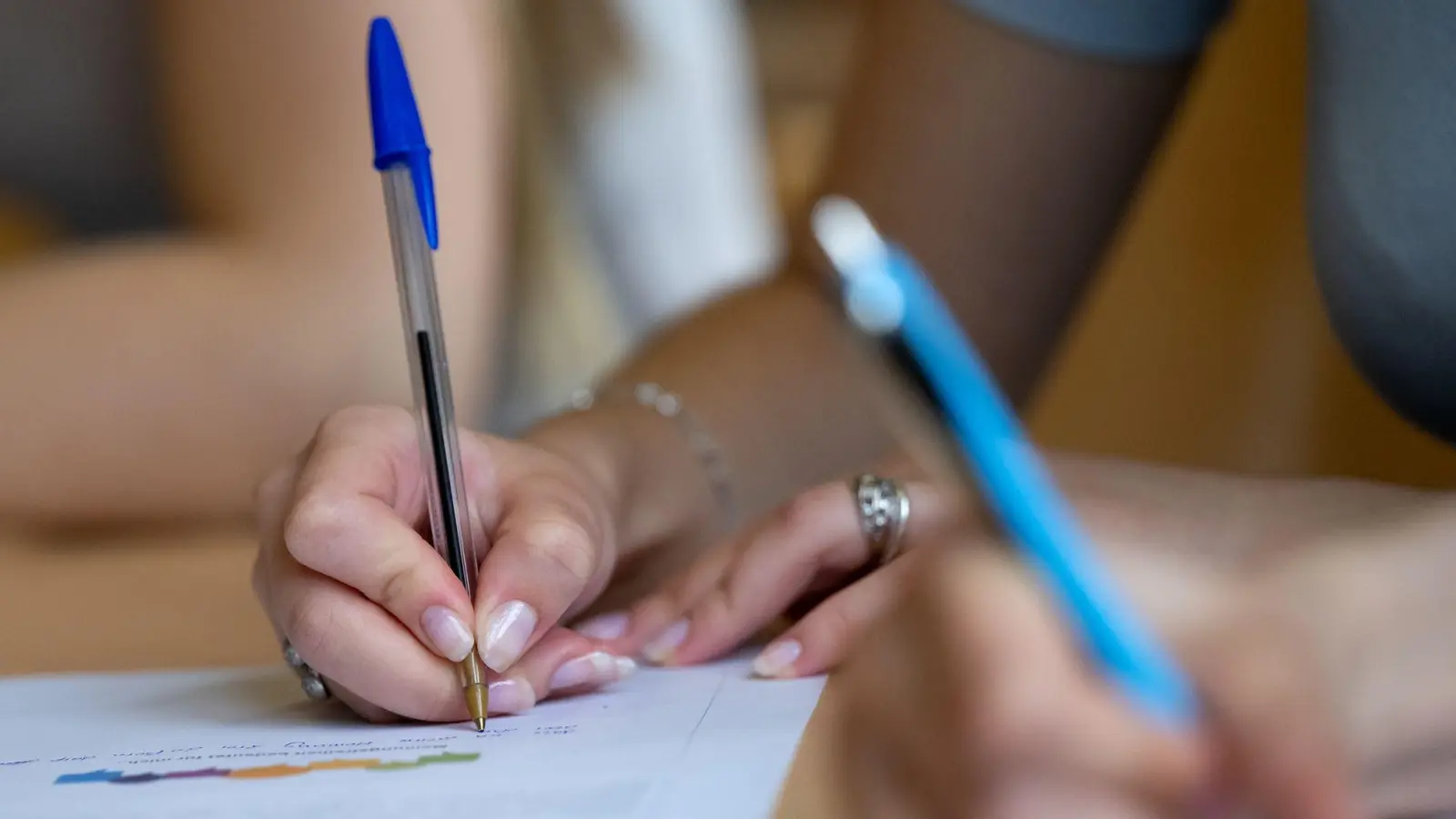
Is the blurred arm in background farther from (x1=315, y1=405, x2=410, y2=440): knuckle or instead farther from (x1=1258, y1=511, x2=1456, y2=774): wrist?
(x1=1258, y1=511, x2=1456, y2=774): wrist

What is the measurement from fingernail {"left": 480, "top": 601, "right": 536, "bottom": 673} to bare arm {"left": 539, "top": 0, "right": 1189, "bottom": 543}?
25 centimetres

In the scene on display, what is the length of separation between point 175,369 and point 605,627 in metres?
0.38

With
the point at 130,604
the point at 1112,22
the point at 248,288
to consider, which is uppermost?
the point at 1112,22

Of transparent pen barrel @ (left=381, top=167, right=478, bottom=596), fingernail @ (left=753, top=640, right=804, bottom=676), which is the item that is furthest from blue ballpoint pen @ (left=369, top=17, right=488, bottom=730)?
fingernail @ (left=753, top=640, right=804, bottom=676)

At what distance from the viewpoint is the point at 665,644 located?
481mm

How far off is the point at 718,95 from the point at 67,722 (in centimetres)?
83

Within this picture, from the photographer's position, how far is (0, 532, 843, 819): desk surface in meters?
0.55

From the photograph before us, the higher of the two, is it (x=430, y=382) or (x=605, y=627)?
(x=430, y=382)

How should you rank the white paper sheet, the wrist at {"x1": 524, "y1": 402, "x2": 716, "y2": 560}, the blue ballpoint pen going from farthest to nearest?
1. the wrist at {"x1": 524, "y1": 402, "x2": 716, "y2": 560}
2. the blue ballpoint pen
3. the white paper sheet

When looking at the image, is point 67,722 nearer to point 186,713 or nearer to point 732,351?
point 186,713

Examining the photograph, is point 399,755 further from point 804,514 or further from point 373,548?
point 804,514

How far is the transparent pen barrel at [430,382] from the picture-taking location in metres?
0.43

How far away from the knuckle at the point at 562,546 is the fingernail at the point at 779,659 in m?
0.07

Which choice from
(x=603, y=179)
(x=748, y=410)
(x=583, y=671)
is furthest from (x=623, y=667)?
(x=603, y=179)
